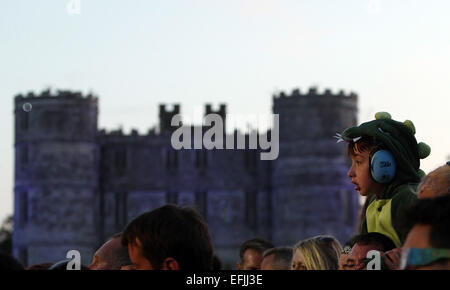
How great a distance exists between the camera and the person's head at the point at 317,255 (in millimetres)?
6848

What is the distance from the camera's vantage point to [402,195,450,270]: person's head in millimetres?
3805

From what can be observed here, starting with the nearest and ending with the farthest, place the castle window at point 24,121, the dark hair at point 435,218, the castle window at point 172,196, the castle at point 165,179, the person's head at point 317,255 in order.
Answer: the dark hair at point 435,218 → the person's head at point 317,255 → the castle at point 165,179 → the castle window at point 24,121 → the castle window at point 172,196

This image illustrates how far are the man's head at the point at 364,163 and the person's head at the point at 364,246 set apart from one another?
1.98 ft

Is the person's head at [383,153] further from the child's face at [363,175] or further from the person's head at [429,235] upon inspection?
the person's head at [429,235]

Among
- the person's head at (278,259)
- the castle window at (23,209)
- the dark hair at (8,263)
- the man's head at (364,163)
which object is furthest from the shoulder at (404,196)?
the castle window at (23,209)

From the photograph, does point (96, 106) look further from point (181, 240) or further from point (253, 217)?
point (181, 240)

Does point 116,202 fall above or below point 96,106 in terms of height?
below

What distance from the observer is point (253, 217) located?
70.9m

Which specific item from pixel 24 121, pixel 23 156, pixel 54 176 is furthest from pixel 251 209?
pixel 24 121

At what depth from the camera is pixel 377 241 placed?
5.86 metres

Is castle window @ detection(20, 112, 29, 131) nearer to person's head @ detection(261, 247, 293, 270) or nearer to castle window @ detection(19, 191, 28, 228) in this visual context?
castle window @ detection(19, 191, 28, 228)
